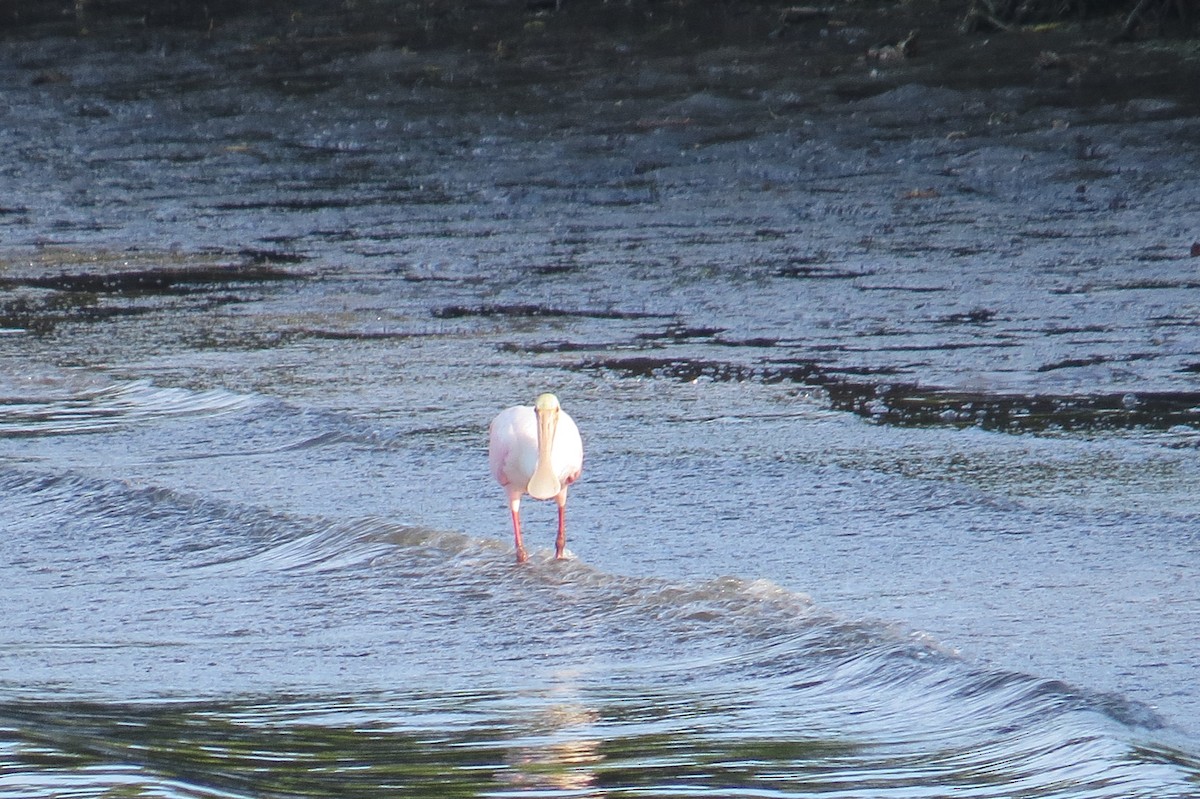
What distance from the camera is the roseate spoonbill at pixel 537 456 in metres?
6.64

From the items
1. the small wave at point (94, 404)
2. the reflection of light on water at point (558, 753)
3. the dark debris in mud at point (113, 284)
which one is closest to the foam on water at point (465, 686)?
the reflection of light on water at point (558, 753)

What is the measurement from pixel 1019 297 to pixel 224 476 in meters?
4.23

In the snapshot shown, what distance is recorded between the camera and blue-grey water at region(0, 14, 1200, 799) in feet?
16.2

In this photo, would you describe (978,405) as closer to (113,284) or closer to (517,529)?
(517,529)

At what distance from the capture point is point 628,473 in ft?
24.7

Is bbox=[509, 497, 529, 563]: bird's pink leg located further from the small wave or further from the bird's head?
the small wave

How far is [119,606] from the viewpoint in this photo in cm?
630

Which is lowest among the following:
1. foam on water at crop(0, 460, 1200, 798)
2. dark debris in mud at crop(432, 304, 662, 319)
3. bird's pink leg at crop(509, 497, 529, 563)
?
foam on water at crop(0, 460, 1200, 798)

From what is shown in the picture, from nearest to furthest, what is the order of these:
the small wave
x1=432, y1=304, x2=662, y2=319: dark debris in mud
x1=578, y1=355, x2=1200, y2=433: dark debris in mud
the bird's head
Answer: the bird's head, x1=578, y1=355, x2=1200, y2=433: dark debris in mud, the small wave, x1=432, y1=304, x2=662, y2=319: dark debris in mud

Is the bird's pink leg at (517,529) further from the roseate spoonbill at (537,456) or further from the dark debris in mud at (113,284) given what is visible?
the dark debris in mud at (113,284)

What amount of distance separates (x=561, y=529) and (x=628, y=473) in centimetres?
82

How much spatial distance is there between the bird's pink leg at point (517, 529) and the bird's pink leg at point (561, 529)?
0.34 ft

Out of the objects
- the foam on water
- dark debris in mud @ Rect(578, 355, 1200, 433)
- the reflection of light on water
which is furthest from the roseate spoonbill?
dark debris in mud @ Rect(578, 355, 1200, 433)

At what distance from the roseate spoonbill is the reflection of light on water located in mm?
1456
